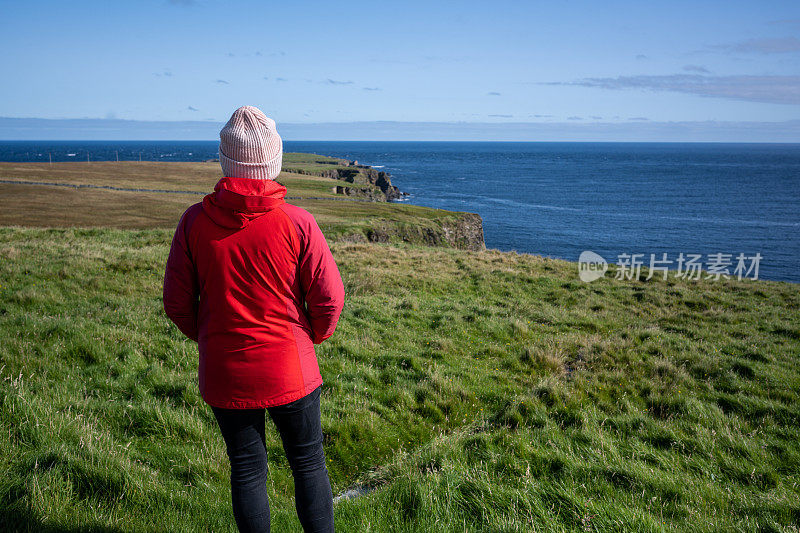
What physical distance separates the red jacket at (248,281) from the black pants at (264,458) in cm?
11

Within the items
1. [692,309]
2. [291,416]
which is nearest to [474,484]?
[291,416]

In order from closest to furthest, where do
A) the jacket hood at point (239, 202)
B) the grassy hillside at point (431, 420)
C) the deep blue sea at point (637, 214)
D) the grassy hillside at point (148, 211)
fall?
the jacket hood at point (239, 202), the grassy hillside at point (431, 420), the grassy hillside at point (148, 211), the deep blue sea at point (637, 214)

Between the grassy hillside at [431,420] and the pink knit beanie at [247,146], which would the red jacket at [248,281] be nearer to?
the pink knit beanie at [247,146]

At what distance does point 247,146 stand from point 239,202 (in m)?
0.34

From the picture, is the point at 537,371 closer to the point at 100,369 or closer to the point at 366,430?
the point at 366,430

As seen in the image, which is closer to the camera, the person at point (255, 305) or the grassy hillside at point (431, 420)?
the person at point (255, 305)

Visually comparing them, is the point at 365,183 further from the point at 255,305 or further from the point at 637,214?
the point at 255,305

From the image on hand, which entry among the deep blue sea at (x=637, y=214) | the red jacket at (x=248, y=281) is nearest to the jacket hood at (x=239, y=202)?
the red jacket at (x=248, y=281)

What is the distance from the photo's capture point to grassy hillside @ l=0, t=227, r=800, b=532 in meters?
3.29

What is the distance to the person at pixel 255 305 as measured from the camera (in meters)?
2.48

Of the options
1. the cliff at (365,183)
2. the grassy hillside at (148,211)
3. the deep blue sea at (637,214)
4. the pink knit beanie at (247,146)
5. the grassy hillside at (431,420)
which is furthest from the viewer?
the cliff at (365,183)

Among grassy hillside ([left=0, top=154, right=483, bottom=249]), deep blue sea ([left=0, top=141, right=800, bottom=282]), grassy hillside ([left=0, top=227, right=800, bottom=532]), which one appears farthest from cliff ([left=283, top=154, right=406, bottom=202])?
grassy hillside ([left=0, top=227, right=800, bottom=532])

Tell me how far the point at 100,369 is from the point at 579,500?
18.7 feet

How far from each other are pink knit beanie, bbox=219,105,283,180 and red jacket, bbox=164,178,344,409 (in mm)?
91
